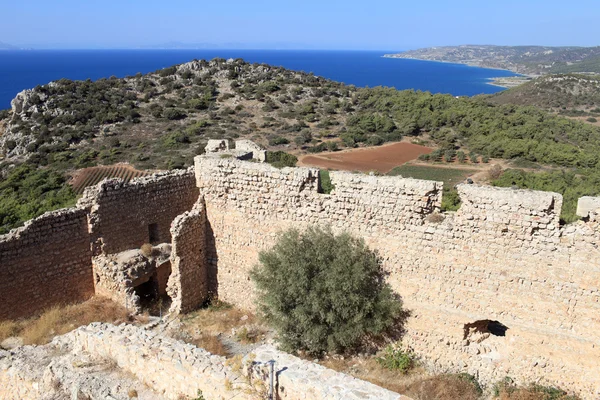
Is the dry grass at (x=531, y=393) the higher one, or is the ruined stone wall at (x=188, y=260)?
the ruined stone wall at (x=188, y=260)

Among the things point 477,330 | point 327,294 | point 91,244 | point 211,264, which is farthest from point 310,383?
point 91,244

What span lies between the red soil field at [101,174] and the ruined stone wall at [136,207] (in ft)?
48.4

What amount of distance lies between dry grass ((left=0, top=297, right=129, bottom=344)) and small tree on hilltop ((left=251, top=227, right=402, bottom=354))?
3.47 metres

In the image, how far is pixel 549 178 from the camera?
21094 mm

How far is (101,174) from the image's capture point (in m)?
26.2

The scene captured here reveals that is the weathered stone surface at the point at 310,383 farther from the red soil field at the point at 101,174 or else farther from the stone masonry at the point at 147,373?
the red soil field at the point at 101,174

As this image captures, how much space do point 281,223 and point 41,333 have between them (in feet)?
16.1

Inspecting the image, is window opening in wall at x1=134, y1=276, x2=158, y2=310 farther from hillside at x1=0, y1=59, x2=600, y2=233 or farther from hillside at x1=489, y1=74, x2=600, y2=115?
hillside at x1=489, y1=74, x2=600, y2=115

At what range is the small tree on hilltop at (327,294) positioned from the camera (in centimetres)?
817

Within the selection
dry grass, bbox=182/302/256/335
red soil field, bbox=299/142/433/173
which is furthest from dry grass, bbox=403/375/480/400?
red soil field, bbox=299/142/433/173

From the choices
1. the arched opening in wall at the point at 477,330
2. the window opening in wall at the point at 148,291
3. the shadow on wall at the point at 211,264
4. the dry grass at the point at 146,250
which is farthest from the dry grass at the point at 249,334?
the arched opening in wall at the point at 477,330

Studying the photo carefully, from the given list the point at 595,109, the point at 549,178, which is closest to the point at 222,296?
the point at 549,178

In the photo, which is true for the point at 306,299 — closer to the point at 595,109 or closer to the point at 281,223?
the point at 281,223

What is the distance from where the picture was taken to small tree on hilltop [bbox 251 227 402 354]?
8172 millimetres
